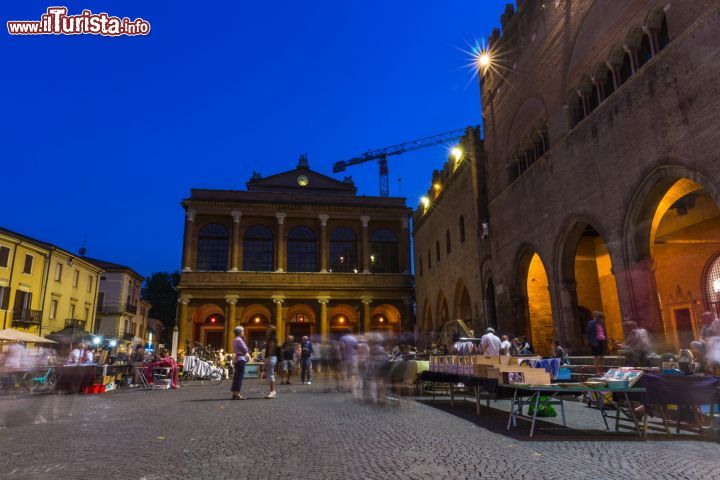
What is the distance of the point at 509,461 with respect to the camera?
15.7 feet

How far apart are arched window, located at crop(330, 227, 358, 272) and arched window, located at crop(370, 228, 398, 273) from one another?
1.47 metres

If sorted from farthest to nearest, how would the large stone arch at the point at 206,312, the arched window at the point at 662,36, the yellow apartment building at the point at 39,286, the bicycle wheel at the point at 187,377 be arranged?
the large stone arch at the point at 206,312 < the yellow apartment building at the point at 39,286 < the bicycle wheel at the point at 187,377 < the arched window at the point at 662,36

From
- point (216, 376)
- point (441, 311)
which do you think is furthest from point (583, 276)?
point (216, 376)

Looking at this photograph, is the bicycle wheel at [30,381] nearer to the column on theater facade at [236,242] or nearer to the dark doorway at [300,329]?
the column on theater facade at [236,242]

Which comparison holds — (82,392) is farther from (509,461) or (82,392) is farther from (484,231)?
(484,231)

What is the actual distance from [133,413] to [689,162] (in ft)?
39.3

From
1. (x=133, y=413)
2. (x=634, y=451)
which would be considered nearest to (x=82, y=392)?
(x=133, y=413)

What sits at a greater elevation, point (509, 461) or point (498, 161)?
point (498, 161)

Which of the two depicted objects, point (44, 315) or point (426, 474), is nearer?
point (426, 474)

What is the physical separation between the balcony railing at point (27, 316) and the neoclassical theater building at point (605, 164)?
87.5ft

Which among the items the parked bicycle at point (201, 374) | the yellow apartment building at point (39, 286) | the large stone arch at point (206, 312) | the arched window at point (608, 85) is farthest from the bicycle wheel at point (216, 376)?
the arched window at point (608, 85)

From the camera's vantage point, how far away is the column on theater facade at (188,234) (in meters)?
34.0

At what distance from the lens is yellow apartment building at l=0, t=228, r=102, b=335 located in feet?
86.3

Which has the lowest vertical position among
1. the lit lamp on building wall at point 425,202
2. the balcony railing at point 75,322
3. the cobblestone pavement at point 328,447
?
the cobblestone pavement at point 328,447
